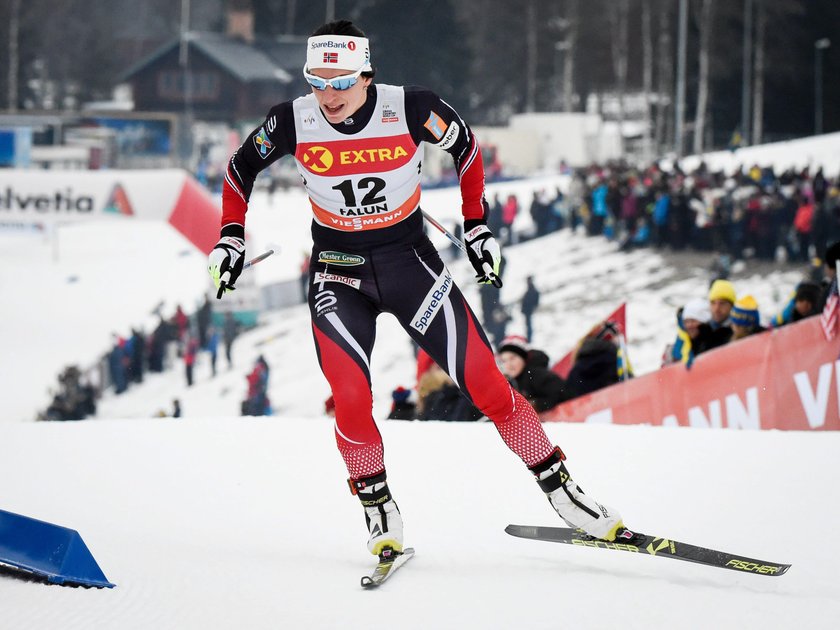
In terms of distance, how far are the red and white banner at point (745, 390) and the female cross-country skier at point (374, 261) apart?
2828mm

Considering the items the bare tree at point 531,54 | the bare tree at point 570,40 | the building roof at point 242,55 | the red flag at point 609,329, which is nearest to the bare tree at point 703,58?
the bare tree at point 570,40

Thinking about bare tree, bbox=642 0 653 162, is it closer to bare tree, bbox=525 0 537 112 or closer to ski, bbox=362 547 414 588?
bare tree, bbox=525 0 537 112

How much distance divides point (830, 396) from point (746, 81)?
33.8 m

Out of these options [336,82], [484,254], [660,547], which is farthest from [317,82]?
[660,547]

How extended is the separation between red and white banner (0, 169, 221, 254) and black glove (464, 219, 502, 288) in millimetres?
13635

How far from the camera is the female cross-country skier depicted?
147 inches

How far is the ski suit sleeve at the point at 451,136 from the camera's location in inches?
151

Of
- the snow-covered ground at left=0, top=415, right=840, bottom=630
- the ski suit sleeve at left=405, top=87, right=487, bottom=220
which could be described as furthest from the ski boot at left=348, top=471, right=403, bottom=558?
the ski suit sleeve at left=405, top=87, right=487, bottom=220

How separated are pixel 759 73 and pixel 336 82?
3796cm

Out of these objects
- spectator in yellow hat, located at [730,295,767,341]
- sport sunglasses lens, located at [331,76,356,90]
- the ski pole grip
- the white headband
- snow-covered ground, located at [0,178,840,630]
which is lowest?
snow-covered ground, located at [0,178,840,630]

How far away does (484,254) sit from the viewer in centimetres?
379

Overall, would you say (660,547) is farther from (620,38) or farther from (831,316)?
(620,38)

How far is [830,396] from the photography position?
6051mm

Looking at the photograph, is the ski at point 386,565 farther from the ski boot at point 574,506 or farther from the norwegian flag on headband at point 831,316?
the norwegian flag on headband at point 831,316
